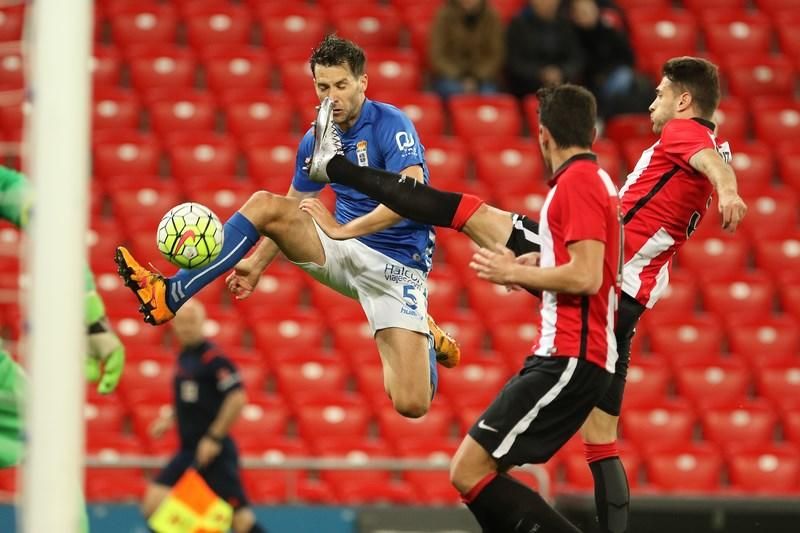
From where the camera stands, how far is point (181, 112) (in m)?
11.2

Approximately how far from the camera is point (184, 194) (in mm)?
10500

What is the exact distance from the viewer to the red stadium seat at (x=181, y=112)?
11.1m

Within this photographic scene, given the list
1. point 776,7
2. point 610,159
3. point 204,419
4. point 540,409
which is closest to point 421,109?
point 610,159

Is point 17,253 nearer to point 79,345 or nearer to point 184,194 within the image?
point 184,194

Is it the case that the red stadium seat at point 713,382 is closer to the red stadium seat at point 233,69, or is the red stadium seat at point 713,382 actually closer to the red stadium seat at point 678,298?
the red stadium seat at point 678,298

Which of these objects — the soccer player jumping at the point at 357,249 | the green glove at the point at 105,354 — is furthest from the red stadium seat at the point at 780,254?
the green glove at the point at 105,354

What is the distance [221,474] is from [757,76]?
6.17 meters

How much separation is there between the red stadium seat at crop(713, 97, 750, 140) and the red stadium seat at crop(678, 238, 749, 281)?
1075 mm

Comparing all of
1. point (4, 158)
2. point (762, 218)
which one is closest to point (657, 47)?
point (762, 218)

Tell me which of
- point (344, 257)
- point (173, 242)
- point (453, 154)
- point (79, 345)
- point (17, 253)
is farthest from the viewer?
point (453, 154)

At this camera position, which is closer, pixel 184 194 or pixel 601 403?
pixel 601 403

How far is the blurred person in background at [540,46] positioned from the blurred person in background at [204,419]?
3.90m

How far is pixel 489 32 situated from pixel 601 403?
6.30 metres

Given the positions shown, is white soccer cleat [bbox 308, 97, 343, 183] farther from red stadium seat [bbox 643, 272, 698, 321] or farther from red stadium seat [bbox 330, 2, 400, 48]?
red stadium seat [bbox 330, 2, 400, 48]
